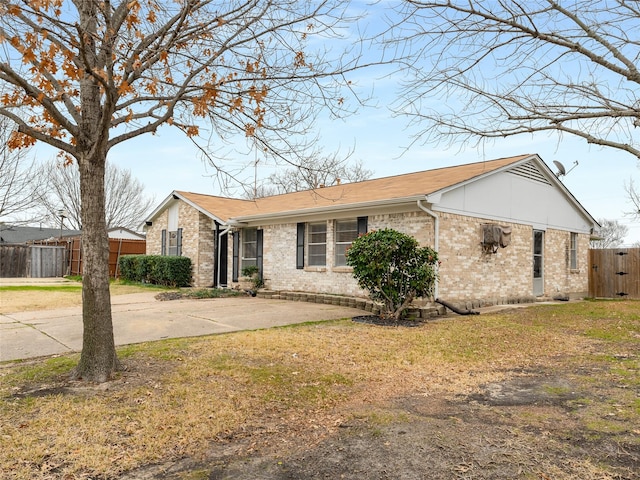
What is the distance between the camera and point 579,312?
11898 mm

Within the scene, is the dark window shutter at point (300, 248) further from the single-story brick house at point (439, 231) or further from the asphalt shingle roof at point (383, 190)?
the asphalt shingle roof at point (383, 190)

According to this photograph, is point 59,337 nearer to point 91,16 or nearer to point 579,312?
point 91,16

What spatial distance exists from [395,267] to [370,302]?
1.93m

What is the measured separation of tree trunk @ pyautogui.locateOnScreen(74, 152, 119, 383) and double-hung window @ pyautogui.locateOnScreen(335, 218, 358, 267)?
8.54m

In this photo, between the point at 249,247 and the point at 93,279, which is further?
the point at 249,247

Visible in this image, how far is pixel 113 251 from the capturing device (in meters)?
23.4

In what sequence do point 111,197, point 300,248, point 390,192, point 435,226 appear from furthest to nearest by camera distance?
point 111,197 → point 300,248 → point 390,192 → point 435,226

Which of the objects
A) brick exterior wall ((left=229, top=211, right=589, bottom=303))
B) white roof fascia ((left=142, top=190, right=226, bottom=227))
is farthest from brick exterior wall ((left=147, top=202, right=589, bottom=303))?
white roof fascia ((left=142, top=190, right=226, bottom=227))

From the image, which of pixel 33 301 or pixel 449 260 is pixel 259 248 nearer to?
pixel 33 301

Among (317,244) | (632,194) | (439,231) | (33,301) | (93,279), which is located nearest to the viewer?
(93,279)

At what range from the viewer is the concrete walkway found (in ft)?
23.3

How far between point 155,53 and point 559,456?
17.3ft

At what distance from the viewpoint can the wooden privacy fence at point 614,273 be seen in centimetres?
1677

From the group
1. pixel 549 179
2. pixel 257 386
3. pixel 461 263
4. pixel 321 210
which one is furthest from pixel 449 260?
pixel 257 386
